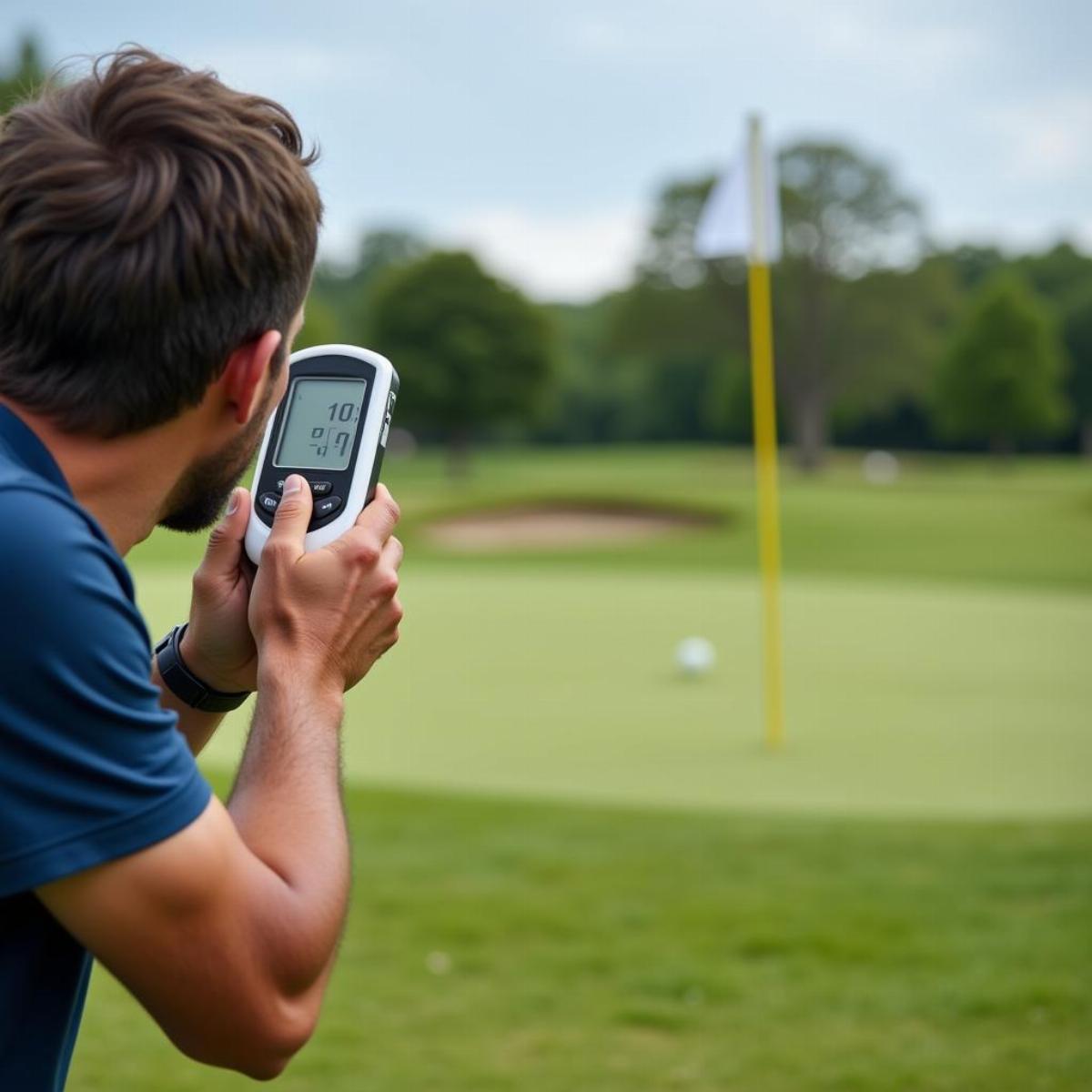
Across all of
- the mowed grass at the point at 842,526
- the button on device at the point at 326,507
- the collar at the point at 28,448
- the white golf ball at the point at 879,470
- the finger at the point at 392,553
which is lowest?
the white golf ball at the point at 879,470

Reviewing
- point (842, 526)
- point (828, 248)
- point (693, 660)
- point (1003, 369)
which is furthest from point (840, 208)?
point (693, 660)

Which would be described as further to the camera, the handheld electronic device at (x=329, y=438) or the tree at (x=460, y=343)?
the tree at (x=460, y=343)

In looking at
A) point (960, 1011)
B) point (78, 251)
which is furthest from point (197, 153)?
point (960, 1011)

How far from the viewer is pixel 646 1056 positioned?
13.1ft

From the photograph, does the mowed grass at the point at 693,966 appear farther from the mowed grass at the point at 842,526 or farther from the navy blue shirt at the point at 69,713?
the mowed grass at the point at 842,526

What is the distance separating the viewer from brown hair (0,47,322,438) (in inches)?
53.9

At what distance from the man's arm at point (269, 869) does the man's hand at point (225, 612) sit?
0.11 metres

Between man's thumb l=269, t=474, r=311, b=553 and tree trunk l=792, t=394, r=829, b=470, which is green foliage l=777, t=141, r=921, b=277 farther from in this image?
man's thumb l=269, t=474, r=311, b=553

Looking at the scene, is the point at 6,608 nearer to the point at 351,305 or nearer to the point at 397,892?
the point at 397,892

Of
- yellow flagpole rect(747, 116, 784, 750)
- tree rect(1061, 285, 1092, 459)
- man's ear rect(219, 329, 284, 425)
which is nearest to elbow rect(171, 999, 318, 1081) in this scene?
man's ear rect(219, 329, 284, 425)

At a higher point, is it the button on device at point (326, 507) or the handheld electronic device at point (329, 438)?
the handheld electronic device at point (329, 438)

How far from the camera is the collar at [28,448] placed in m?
1.39

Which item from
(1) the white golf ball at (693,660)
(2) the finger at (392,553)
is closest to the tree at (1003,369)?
(1) the white golf ball at (693,660)

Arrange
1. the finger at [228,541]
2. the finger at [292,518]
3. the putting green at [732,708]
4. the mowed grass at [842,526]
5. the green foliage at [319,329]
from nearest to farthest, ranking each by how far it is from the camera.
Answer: the finger at [292,518]
the finger at [228,541]
the putting green at [732,708]
the mowed grass at [842,526]
the green foliage at [319,329]
